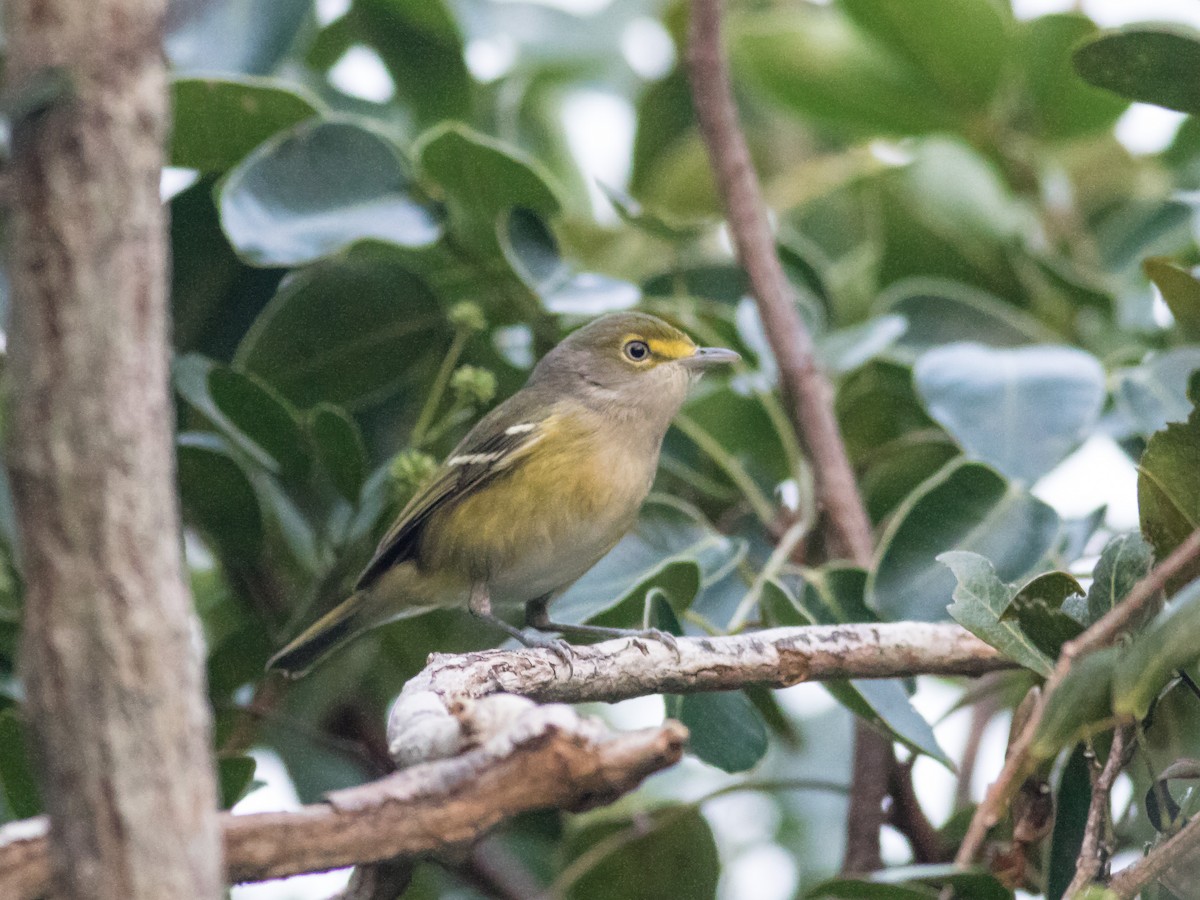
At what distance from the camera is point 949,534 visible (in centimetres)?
285

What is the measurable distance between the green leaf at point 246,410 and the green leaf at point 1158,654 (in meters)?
1.94

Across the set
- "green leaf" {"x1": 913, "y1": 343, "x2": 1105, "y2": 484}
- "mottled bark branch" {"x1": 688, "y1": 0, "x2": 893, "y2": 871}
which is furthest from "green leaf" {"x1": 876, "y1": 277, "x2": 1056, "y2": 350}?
"green leaf" {"x1": 913, "y1": 343, "x2": 1105, "y2": 484}

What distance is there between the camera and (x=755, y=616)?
3.07 metres

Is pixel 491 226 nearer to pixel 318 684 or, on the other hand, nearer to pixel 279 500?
pixel 279 500

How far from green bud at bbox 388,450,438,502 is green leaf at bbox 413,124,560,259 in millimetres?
580

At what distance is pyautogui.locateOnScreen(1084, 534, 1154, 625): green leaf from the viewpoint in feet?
7.23

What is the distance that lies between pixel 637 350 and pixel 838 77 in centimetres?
107

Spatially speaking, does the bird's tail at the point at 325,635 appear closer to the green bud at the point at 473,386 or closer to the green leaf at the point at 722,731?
the green bud at the point at 473,386

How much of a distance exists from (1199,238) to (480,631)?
234cm

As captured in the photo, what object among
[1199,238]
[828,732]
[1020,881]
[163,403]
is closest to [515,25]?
[1199,238]

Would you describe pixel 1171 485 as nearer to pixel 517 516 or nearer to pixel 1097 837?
pixel 1097 837

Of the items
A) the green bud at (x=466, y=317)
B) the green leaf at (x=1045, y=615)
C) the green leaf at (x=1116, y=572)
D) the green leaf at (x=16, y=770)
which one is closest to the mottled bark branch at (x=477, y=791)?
the green leaf at (x=1045, y=615)

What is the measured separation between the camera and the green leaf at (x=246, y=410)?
295 cm

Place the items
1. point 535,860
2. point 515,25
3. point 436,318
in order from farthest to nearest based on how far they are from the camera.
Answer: point 515,25, point 535,860, point 436,318
